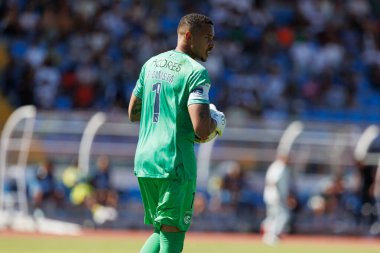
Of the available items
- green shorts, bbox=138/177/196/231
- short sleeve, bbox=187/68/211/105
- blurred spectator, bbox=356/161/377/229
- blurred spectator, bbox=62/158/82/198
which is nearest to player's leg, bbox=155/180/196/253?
green shorts, bbox=138/177/196/231

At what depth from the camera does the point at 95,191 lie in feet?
74.4

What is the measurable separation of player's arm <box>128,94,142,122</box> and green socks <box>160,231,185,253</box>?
3.64ft

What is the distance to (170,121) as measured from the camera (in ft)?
25.2

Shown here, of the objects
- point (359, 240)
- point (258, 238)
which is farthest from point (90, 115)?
point (359, 240)

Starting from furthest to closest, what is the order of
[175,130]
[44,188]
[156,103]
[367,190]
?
[367,190]
[44,188]
[156,103]
[175,130]

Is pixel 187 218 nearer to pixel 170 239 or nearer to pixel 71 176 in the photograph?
pixel 170 239

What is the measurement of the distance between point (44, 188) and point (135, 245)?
17.2ft

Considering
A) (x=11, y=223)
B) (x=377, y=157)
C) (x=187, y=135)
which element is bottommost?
(x=11, y=223)

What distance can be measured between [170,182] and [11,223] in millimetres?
15544

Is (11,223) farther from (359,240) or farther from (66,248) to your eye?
(359,240)

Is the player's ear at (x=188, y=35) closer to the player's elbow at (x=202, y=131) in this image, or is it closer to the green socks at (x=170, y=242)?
the player's elbow at (x=202, y=131)

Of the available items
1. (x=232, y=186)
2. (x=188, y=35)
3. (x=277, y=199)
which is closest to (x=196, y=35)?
(x=188, y=35)

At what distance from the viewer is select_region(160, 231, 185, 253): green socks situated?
7.52 meters

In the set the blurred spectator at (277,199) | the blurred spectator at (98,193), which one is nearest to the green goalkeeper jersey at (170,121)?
the blurred spectator at (277,199)
